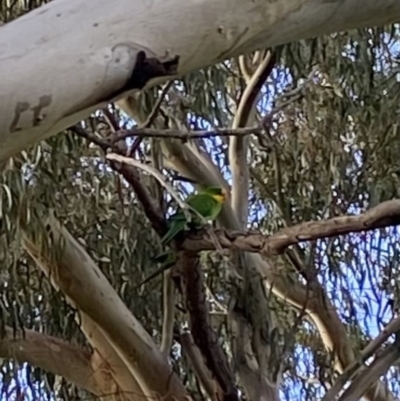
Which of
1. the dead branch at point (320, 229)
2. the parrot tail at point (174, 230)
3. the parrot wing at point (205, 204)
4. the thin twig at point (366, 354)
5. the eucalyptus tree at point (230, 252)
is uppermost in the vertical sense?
the eucalyptus tree at point (230, 252)

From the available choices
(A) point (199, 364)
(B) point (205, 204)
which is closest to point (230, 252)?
(B) point (205, 204)

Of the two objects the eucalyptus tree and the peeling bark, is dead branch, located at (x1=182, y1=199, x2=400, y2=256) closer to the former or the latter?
the peeling bark

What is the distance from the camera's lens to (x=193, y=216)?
189 cm

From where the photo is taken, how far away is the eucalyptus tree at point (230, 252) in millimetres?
2555

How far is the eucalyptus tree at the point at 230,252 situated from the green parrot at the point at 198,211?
0.17 meters

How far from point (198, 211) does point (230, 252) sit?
278 mm

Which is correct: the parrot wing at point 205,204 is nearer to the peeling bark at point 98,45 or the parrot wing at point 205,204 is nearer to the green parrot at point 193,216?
the green parrot at point 193,216

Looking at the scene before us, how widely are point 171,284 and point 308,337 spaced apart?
125cm

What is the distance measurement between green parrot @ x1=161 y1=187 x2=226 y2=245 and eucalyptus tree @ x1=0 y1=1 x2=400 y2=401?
170mm

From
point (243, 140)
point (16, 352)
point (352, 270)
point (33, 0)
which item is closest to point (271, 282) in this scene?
point (352, 270)

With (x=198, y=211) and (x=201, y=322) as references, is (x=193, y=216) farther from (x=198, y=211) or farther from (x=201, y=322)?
(x=201, y=322)

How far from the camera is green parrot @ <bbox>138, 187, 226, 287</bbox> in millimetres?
1917

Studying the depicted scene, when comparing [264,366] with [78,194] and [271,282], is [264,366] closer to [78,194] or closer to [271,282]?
[271,282]

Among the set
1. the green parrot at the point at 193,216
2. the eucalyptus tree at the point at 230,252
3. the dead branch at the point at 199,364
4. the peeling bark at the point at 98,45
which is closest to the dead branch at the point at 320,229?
the green parrot at the point at 193,216
